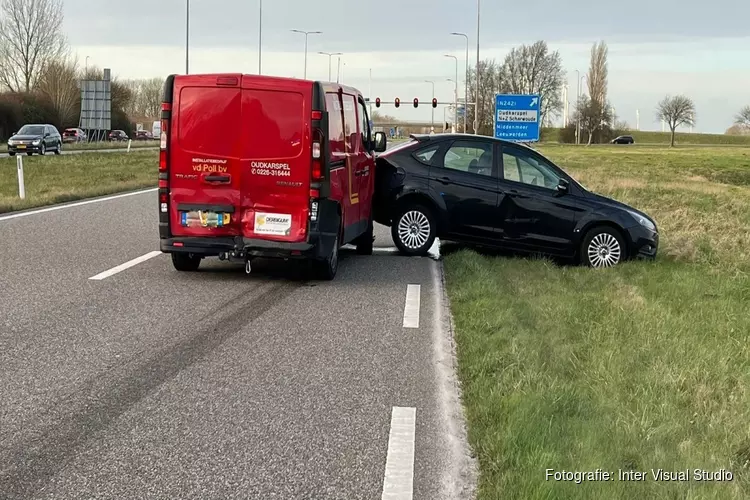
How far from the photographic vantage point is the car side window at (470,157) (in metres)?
12.1

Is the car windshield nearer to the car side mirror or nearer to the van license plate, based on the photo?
the car side mirror

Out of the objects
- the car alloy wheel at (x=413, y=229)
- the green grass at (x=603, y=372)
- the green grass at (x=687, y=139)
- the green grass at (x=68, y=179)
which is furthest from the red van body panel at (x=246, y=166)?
the green grass at (x=687, y=139)

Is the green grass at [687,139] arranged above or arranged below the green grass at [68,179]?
above

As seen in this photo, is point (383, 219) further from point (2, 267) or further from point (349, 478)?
point (349, 478)

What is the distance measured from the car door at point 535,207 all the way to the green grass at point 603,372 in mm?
347

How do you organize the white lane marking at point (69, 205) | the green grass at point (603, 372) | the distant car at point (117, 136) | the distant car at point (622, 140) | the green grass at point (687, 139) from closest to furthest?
the green grass at point (603, 372)
the white lane marking at point (69, 205)
the distant car at point (117, 136)
the distant car at point (622, 140)
the green grass at point (687, 139)

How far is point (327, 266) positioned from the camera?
32.6 feet

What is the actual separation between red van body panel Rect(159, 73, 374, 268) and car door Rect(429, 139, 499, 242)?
280 cm

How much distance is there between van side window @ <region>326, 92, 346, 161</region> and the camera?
9.71 metres

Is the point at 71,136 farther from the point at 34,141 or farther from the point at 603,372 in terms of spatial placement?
the point at 603,372

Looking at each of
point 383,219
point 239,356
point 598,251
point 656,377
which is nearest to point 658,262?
point 598,251

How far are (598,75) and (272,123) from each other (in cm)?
12342

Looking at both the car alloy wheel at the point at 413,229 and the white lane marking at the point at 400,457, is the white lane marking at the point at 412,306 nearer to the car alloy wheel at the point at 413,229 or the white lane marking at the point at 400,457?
the car alloy wheel at the point at 413,229

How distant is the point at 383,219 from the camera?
41.1ft
